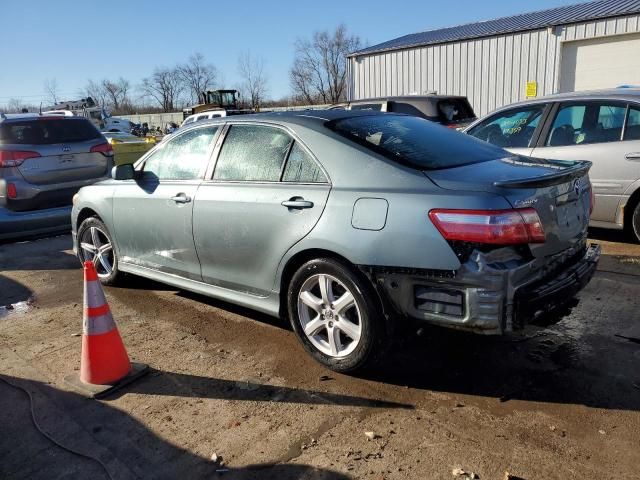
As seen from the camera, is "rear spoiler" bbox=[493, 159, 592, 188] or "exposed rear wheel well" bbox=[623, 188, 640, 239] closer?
"rear spoiler" bbox=[493, 159, 592, 188]

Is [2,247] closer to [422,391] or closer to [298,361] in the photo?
[298,361]

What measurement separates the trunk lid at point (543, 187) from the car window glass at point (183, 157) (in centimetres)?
196

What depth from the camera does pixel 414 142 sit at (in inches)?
138

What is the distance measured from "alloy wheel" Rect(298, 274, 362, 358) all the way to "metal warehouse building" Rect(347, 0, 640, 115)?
14836mm

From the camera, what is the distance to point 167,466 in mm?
2596

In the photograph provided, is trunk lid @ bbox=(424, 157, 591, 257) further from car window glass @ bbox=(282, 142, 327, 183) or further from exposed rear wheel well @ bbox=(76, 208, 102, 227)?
exposed rear wheel well @ bbox=(76, 208, 102, 227)

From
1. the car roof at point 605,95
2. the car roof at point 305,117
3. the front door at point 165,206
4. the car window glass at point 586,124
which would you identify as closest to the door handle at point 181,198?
the front door at point 165,206

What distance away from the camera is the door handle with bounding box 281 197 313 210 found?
3.35 metres

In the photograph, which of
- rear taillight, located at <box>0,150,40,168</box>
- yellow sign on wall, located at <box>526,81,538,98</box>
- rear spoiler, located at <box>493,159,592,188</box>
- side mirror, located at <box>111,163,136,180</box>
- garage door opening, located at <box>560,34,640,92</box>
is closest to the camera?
rear spoiler, located at <box>493,159,592,188</box>

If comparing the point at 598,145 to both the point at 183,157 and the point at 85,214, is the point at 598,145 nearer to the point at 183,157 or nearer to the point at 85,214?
the point at 183,157

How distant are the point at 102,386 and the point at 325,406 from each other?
4.65ft

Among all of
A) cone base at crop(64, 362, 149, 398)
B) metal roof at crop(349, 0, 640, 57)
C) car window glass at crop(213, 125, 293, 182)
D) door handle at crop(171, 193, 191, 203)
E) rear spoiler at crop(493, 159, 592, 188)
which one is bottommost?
cone base at crop(64, 362, 149, 398)

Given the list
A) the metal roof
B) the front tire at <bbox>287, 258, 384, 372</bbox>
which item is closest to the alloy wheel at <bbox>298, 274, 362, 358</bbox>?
the front tire at <bbox>287, 258, 384, 372</bbox>

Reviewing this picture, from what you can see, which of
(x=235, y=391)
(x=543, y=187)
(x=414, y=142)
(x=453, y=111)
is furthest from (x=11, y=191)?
(x=453, y=111)
